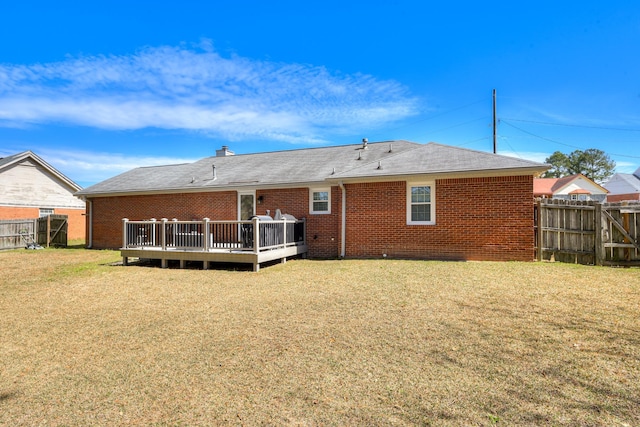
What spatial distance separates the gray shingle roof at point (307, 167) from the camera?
11336 mm

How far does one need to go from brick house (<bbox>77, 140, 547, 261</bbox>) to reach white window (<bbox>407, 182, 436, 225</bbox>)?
0.10ft

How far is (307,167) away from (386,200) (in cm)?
464

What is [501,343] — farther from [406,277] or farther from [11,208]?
[11,208]

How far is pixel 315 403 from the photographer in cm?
295

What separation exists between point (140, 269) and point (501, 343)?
9944mm

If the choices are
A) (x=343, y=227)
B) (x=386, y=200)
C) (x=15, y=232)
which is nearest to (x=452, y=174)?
(x=386, y=200)

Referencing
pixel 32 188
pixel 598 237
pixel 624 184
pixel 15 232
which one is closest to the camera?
pixel 598 237

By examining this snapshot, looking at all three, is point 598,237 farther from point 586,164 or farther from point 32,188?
point 586,164

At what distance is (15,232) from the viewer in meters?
18.1

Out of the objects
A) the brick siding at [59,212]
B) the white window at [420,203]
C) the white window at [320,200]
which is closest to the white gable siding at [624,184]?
the white window at [420,203]

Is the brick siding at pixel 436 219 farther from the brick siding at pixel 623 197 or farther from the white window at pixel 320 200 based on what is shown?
the brick siding at pixel 623 197

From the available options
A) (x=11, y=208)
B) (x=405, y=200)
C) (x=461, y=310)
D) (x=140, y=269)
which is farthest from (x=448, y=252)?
(x=11, y=208)

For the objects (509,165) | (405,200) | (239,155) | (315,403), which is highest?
(239,155)

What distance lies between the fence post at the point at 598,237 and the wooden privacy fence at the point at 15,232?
24966 millimetres
